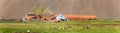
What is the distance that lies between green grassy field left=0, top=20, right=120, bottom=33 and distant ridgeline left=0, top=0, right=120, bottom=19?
0.48 ft

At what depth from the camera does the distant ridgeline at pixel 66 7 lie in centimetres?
479

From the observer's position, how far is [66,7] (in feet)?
15.9

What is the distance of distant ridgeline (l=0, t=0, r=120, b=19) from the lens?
4.79 metres

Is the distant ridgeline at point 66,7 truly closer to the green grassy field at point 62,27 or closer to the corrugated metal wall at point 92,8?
the corrugated metal wall at point 92,8

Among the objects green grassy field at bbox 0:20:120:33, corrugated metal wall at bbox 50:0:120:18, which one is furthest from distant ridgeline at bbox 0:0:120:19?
green grassy field at bbox 0:20:120:33

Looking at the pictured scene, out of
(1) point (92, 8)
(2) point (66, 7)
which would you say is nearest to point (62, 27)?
(2) point (66, 7)

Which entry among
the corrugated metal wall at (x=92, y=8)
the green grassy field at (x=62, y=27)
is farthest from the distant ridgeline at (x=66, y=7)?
the green grassy field at (x=62, y=27)

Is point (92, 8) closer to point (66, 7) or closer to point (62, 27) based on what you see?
point (66, 7)

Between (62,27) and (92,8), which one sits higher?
(92,8)

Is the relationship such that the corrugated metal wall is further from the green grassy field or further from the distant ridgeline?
the green grassy field

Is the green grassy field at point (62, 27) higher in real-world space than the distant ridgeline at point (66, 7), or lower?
lower

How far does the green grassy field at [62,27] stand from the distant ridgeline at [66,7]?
0.48ft

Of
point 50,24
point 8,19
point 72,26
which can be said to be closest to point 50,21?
point 50,24

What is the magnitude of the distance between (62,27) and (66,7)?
379 mm
